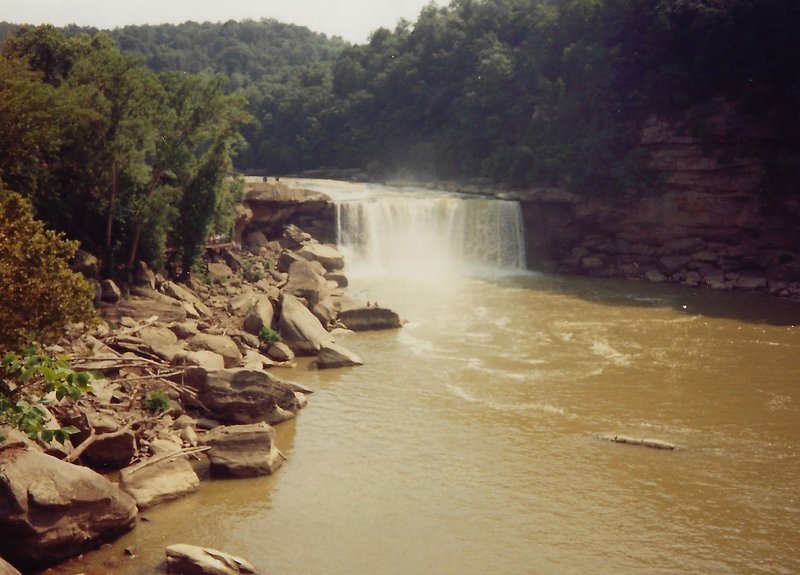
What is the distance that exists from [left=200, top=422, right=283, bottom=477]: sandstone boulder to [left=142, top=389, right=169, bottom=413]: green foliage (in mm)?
1544

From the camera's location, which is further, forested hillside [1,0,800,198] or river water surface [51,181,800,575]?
forested hillside [1,0,800,198]

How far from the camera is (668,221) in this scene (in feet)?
142

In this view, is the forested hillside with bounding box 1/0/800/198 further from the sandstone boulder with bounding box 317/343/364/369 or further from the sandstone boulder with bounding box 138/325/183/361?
the sandstone boulder with bounding box 138/325/183/361

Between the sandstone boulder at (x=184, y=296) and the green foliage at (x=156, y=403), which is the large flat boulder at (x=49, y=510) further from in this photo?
the sandstone boulder at (x=184, y=296)

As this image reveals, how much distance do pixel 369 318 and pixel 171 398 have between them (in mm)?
11406

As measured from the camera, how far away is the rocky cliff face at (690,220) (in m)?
41.0

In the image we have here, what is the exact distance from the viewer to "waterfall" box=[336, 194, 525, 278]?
42.5 m

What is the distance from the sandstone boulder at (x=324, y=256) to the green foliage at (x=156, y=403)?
19.3 metres

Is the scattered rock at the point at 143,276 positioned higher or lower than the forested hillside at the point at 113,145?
→ lower

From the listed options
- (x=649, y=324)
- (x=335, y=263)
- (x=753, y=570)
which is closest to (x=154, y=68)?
(x=335, y=263)

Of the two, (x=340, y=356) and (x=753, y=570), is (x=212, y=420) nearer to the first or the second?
(x=340, y=356)

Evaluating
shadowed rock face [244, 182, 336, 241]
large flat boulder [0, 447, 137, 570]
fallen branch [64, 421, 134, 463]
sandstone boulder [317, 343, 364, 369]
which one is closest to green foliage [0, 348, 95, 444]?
large flat boulder [0, 447, 137, 570]

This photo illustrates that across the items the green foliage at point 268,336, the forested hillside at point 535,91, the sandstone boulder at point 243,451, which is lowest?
the sandstone boulder at point 243,451

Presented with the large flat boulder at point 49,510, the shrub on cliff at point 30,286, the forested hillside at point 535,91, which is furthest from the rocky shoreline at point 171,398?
the forested hillside at point 535,91
